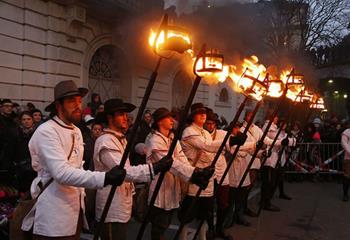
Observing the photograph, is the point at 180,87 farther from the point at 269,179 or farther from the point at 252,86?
the point at 252,86

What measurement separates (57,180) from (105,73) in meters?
9.99

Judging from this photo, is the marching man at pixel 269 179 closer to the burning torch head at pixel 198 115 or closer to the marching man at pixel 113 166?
the burning torch head at pixel 198 115

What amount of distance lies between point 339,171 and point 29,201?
992 centimetres

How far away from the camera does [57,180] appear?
2.64 meters

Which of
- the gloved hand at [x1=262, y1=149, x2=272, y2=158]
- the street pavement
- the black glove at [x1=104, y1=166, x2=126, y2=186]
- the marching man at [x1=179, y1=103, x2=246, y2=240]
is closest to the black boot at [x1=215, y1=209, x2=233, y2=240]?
the street pavement

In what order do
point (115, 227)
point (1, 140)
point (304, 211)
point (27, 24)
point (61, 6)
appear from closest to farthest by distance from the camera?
point (115, 227) → point (1, 140) → point (304, 211) → point (27, 24) → point (61, 6)

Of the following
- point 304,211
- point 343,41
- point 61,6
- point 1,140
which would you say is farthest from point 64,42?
point 343,41

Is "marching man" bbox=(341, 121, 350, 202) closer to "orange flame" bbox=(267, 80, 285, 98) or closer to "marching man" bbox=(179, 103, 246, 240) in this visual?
"orange flame" bbox=(267, 80, 285, 98)

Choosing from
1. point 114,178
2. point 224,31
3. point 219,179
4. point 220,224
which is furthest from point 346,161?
point 114,178

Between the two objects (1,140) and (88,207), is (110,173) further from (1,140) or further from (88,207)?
(1,140)

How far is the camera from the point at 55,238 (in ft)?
8.98

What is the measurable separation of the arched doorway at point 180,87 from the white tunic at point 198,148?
10449mm

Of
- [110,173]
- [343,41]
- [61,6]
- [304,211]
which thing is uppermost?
[343,41]

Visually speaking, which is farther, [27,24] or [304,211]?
[27,24]
